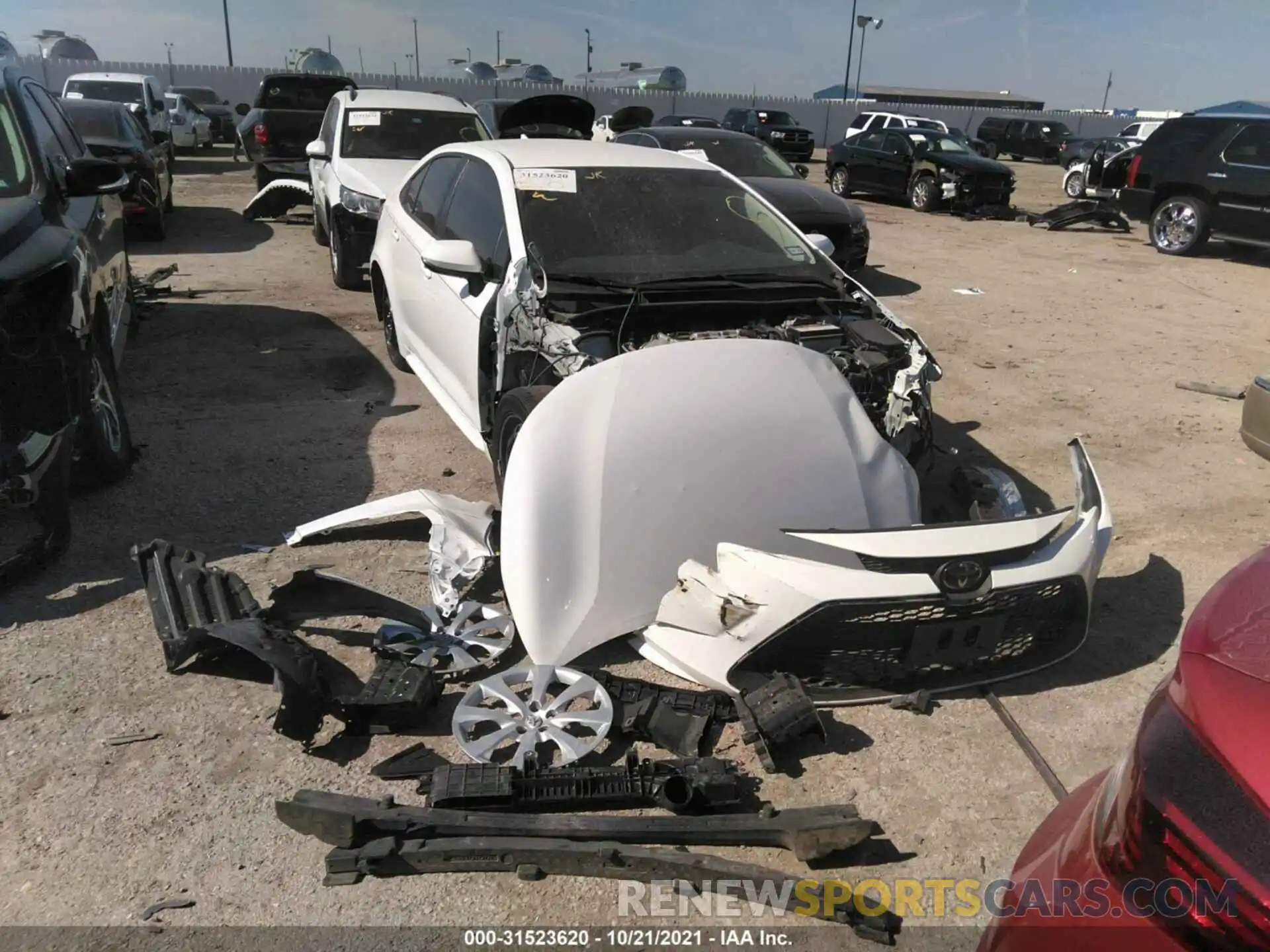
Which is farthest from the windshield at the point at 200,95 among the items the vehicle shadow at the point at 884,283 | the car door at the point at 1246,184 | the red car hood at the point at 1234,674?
the red car hood at the point at 1234,674

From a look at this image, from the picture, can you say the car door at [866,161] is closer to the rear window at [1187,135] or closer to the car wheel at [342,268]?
the rear window at [1187,135]

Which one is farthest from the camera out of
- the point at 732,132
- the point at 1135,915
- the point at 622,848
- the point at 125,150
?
the point at 732,132

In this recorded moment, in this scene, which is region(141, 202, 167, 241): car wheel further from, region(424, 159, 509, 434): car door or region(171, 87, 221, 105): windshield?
region(171, 87, 221, 105): windshield

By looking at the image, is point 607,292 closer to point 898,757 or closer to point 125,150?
point 898,757

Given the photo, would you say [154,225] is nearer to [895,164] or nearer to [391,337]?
[391,337]

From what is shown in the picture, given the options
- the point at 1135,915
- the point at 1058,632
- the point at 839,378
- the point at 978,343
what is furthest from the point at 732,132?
the point at 1135,915

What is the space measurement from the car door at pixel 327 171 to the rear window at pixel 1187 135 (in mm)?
10609

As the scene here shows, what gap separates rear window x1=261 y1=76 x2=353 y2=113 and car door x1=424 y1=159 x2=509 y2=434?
10.2m

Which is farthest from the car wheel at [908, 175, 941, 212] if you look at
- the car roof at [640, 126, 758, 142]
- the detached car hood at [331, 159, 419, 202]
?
the detached car hood at [331, 159, 419, 202]

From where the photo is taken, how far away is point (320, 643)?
128 inches

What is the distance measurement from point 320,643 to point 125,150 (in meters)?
9.15

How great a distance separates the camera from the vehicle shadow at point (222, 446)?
3.76m

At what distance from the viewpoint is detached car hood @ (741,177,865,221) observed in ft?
29.6

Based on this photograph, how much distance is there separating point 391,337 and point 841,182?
1424cm
